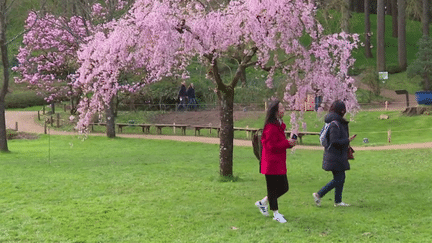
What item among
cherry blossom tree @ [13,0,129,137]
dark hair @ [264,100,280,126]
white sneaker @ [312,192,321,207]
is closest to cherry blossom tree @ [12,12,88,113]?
cherry blossom tree @ [13,0,129,137]

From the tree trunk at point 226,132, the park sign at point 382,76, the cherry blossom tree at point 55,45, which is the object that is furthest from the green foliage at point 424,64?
the tree trunk at point 226,132

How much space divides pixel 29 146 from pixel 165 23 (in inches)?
530

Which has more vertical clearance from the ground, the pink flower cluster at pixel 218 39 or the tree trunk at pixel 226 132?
the pink flower cluster at pixel 218 39

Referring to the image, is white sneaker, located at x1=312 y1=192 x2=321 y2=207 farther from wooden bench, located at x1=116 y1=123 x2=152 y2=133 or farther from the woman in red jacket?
wooden bench, located at x1=116 y1=123 x2=152 y2=133

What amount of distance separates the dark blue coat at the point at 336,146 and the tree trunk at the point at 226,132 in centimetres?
428

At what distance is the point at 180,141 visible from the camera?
23.1m

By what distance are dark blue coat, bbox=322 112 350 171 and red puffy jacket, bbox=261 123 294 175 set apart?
1.05 m

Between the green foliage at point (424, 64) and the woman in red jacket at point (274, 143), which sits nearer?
the woman in red jacket at point (274, 143)

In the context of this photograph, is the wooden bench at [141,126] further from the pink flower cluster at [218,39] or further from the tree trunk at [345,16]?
the pink flower cluster at [218,39]

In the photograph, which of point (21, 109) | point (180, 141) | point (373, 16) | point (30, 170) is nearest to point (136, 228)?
point (30, 170)

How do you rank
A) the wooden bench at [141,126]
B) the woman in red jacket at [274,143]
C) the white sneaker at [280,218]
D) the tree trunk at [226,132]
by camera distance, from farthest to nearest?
the wooden bench at [141,126] < the tree trunk at [226,132] < the white sneaker at [280,218] < the woman in red jacket at [274,143]

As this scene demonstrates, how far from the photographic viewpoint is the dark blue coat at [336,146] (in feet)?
28.6

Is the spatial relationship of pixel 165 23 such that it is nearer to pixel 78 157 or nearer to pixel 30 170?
pixel 30 170

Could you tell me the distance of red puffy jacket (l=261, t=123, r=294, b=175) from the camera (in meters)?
8.04
